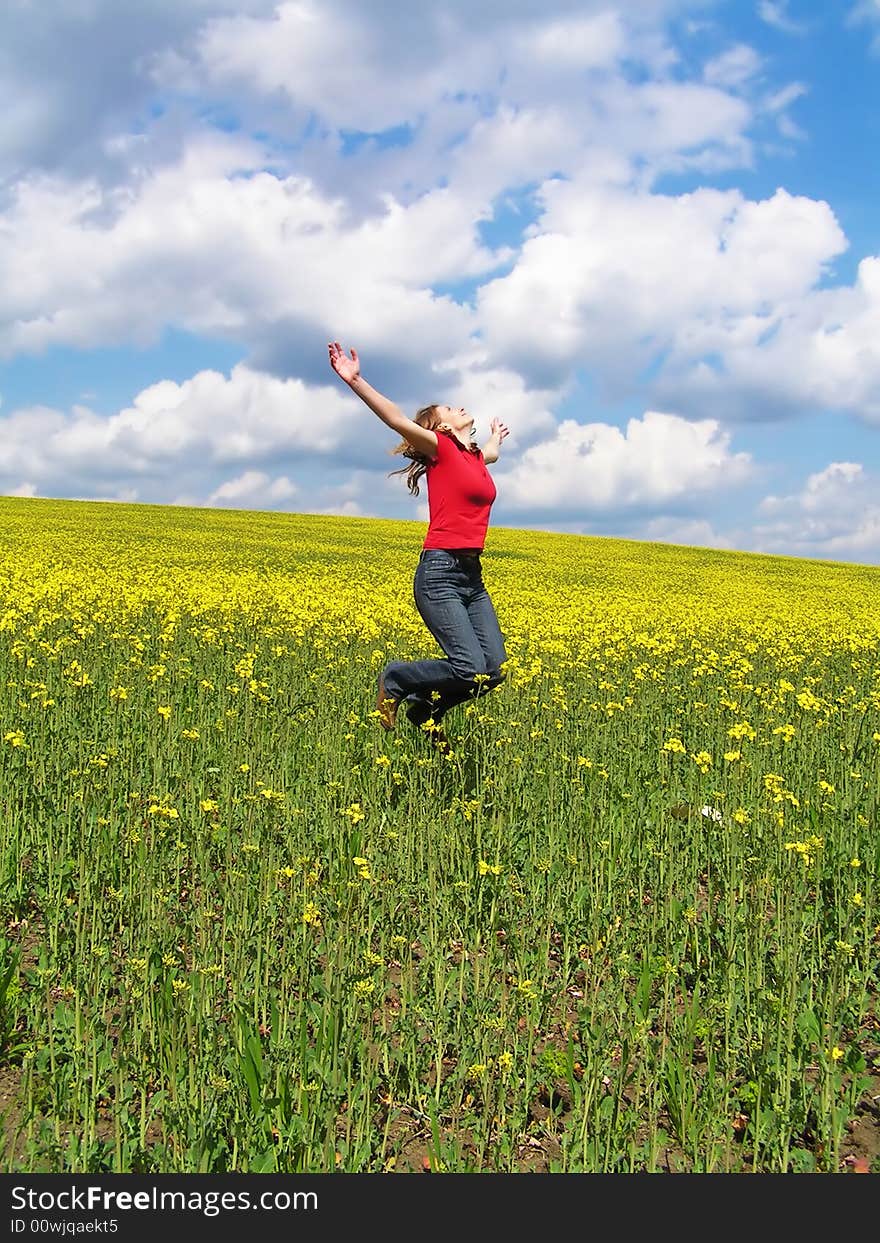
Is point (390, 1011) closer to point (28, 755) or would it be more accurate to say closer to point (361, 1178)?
point (361, 1178)

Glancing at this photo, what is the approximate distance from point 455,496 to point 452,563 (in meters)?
0.44

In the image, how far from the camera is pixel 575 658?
39.0 ft

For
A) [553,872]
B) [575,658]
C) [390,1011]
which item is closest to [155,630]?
[575,658]

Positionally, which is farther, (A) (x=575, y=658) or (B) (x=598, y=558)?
(B) (x=598, y=558)

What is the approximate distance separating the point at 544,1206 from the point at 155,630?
10.1 metres

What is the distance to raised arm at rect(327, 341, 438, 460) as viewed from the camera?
19.6 feet

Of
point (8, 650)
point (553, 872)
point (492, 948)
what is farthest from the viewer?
point (8, 650)

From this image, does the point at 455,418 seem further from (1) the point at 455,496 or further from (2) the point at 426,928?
(2) the point at 426,928

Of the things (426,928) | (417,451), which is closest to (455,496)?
(417,451)

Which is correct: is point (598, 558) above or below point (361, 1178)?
above

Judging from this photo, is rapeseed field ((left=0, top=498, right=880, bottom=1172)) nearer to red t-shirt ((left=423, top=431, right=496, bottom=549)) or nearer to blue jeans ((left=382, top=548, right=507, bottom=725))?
blue jeans ((left=382, top=548, right=507, bottom=725))

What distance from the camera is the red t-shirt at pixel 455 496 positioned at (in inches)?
252

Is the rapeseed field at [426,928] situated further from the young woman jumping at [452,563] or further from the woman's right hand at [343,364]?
the woman's right hand at [343,364]

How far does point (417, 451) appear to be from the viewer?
21.2ft
